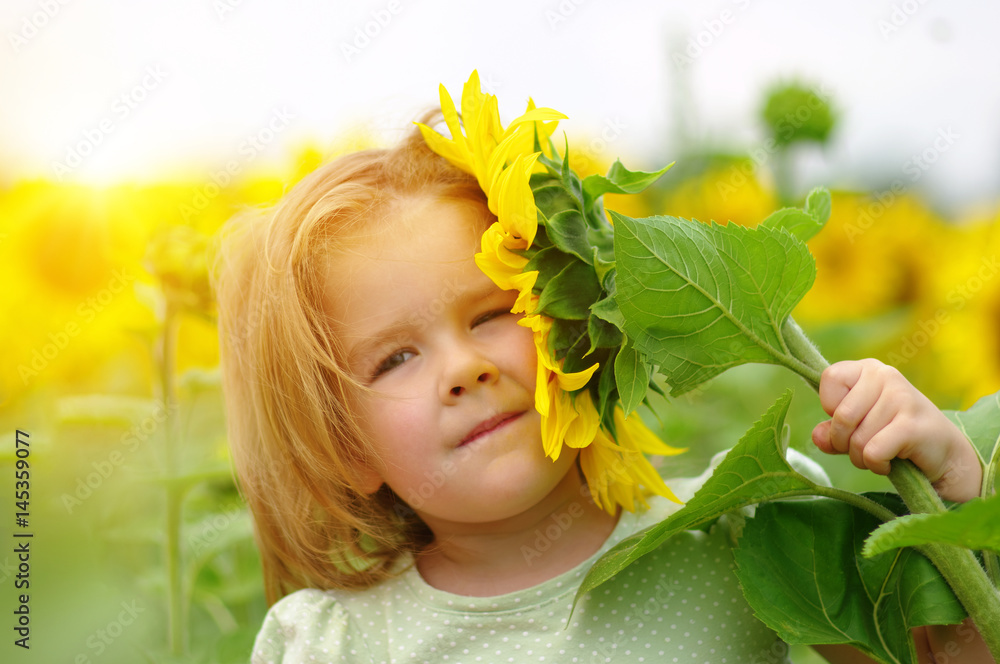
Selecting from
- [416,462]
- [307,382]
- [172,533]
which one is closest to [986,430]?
[416,462]

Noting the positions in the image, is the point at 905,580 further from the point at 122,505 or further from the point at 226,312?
the point at 122,505

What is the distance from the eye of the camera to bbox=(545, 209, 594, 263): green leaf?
608mm

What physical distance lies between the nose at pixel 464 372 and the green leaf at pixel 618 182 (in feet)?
0.49

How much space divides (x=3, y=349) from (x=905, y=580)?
1032 mm

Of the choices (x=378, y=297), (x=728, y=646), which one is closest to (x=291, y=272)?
(x=378, y=297)

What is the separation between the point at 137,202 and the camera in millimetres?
1093

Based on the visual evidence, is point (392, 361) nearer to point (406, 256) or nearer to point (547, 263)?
point (406, 256)

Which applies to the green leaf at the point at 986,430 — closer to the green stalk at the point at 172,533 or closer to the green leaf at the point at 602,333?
the green leaf at the point at 602,333

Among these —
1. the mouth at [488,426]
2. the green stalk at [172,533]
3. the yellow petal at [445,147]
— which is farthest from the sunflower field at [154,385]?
the mouth at [488,426]

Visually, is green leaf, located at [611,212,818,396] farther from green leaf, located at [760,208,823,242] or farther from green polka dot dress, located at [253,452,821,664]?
green polka dot dress, located at [253,452,821,664]

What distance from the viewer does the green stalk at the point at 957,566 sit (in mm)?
525

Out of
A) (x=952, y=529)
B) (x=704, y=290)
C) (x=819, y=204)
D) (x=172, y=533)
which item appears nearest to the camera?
(x=952, y=529)

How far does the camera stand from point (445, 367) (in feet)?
2.27

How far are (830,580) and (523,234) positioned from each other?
0.31 metres
